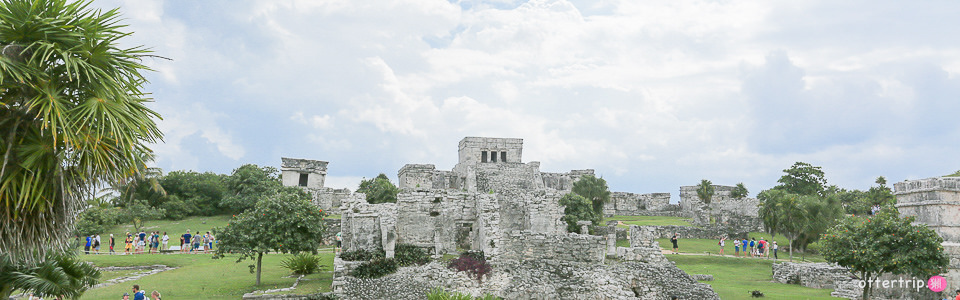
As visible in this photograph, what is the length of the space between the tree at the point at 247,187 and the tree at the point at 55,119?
38.3 m

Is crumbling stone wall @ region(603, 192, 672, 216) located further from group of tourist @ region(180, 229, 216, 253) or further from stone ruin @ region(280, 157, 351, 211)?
group of tourist @ region(180, 229, 216, 253)

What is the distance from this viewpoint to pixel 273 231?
1902cm

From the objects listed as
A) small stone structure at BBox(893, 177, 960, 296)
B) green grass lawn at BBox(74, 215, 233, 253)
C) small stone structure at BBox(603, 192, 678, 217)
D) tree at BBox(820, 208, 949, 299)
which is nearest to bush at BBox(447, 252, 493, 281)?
tree at BBox(820, 208, 949, 299)

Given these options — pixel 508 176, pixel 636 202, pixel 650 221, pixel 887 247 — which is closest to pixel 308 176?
pixel 508 176

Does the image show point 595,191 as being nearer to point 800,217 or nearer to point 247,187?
point 800,217

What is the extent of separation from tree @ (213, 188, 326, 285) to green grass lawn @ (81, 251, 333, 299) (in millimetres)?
1014

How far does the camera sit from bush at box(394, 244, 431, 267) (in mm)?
18109

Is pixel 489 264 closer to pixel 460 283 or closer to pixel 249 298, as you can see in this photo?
pixel 460 283

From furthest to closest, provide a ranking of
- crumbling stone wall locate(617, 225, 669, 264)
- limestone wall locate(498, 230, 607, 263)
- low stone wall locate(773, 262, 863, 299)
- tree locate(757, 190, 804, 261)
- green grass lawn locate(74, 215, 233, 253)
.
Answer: tree locate(757, 190, 804, 261) < green grass lawn locate(74, 215, 233, 253) < low stone wall locate(773, 262, 863, 299) < crumbling stone wall locate(617, 225, 669, 264) < limestone wall locate(498, 230, 607, 263)

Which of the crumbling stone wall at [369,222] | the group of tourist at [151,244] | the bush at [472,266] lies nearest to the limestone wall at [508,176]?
the group of tourist at [151,244]

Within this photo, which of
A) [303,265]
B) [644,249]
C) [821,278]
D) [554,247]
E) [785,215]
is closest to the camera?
[554,247]

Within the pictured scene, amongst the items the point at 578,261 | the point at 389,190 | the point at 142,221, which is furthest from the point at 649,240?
the point at 142,221

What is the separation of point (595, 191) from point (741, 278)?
867 inches

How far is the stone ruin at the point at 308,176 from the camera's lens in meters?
50.8
